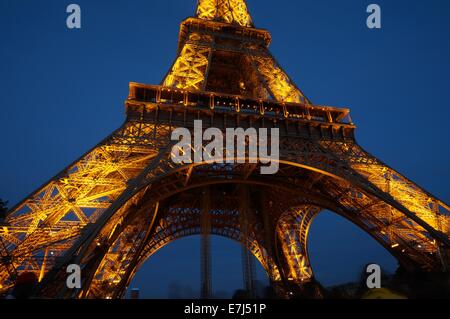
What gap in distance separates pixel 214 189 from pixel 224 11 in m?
14.4

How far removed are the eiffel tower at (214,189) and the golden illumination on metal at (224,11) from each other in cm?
15

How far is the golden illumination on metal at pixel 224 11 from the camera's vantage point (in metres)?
25.6

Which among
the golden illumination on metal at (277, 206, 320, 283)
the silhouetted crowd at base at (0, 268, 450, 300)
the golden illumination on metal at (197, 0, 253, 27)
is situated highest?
the golden illumination on metal at (197, 0, 253, 27)

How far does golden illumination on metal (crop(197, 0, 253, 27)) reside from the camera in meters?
25.6

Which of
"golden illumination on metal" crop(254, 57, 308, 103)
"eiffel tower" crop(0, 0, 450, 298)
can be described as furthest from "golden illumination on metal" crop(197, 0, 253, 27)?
"golden illumination on metal" crop(254, 57, 308, 103)

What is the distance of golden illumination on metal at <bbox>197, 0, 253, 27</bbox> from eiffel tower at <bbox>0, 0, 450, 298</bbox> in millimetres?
146

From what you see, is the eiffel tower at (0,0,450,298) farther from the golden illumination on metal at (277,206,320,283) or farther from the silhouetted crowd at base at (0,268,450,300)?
the silhouetted crowd at base at (0,268,450,300)

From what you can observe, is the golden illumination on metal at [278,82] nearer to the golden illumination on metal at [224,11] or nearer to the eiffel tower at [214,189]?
the eiffel tower at [214,189]

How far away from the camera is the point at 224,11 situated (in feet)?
86.4

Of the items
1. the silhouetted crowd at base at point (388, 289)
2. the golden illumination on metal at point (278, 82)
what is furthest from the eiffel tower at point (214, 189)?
Answer: the silhouetted crowd at base at point (388, 289)

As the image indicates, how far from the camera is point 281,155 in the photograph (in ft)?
50.1
